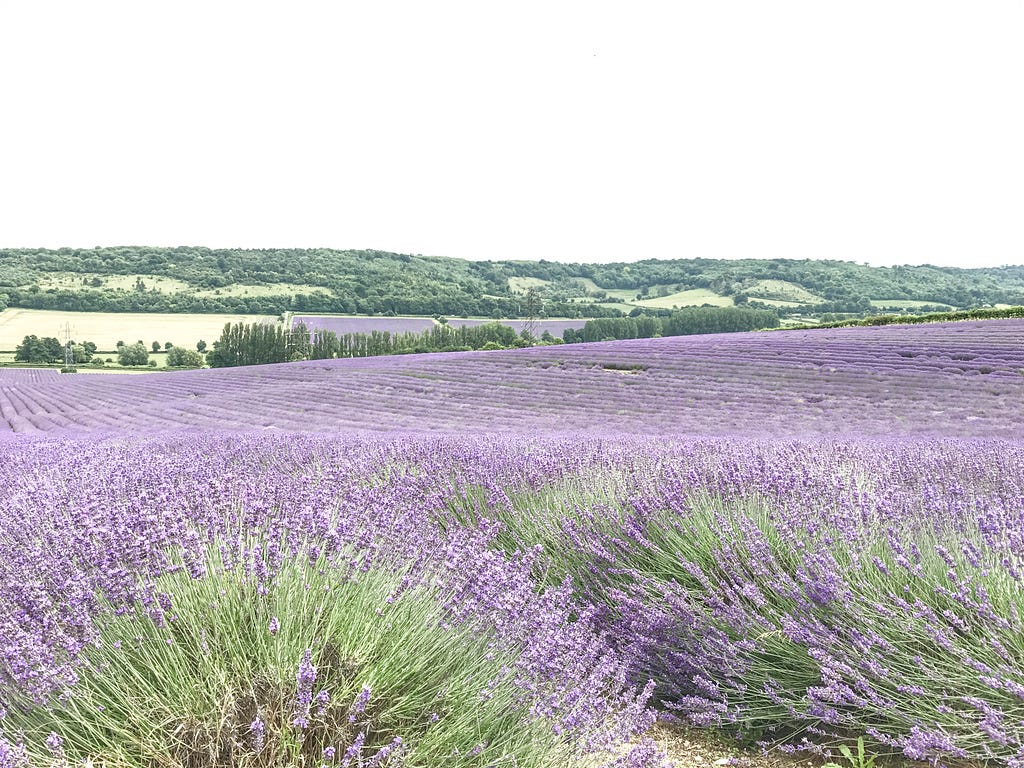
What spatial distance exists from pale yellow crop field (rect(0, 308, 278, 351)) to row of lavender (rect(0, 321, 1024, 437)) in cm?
4102

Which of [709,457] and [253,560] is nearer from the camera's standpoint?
[253,560]

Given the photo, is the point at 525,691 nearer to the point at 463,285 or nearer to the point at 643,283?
the point at 463,285

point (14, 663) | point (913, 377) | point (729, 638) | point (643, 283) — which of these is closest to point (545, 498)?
point (729, 638)

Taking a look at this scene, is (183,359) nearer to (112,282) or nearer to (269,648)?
(112,282)

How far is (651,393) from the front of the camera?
15977mm

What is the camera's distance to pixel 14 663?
1810 mm

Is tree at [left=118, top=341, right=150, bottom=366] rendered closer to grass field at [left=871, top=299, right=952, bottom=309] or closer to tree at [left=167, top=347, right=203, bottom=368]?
tree at [left=167, top=347, right=203, bottom=368]

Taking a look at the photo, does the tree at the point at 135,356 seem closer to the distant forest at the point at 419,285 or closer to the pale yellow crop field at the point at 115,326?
the pale yellow crop field at the point at 115,326

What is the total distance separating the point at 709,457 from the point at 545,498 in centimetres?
118

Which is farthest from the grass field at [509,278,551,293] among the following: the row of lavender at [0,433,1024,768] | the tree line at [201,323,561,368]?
the row of lavender at [0,433,1024,768]

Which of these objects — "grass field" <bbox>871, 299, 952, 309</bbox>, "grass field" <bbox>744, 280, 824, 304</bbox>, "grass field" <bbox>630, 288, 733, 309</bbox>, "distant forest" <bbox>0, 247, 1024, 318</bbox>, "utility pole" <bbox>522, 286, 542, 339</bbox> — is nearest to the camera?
"utility pole" <bbox>522, 286, 542, 339</bbox>

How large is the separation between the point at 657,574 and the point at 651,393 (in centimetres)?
1259

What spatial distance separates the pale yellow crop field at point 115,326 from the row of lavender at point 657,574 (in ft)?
201

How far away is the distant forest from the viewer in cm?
7775
